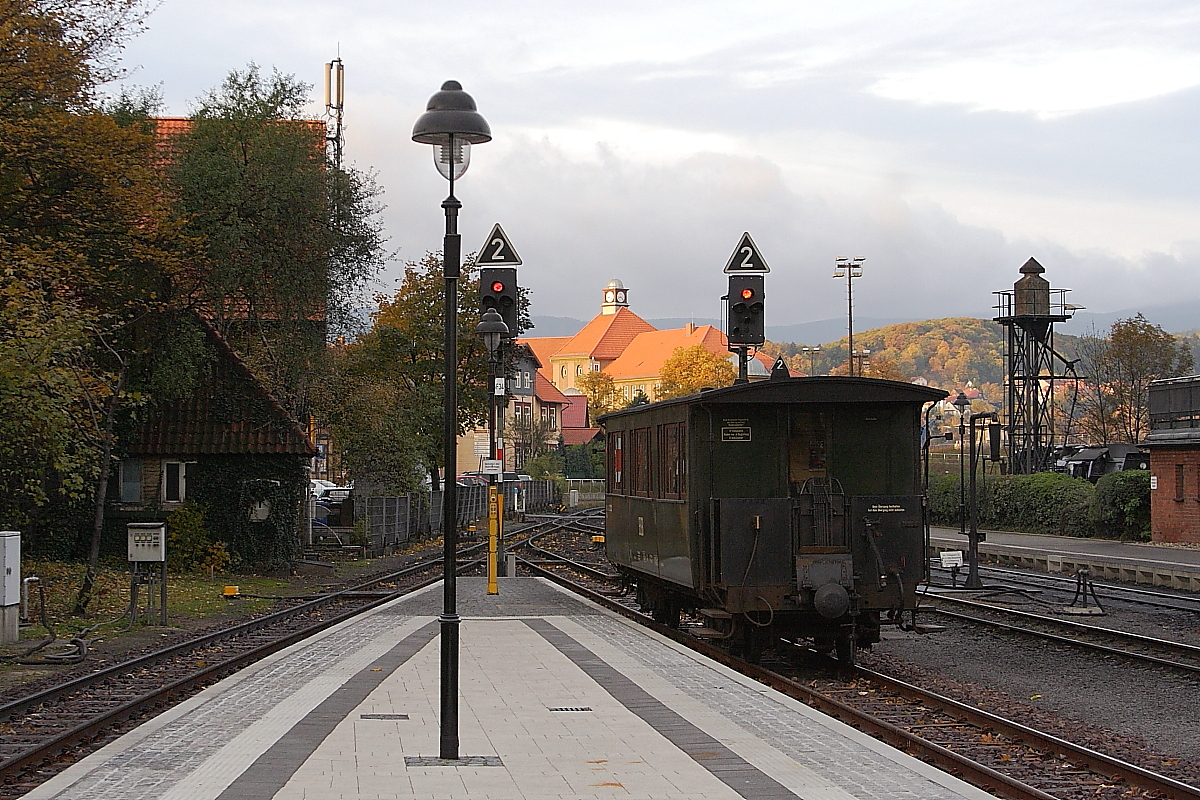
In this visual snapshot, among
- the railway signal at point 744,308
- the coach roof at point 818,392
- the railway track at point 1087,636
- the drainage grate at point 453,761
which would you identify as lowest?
the railway track at point 1087,636

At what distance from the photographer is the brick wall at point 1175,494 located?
122 feet

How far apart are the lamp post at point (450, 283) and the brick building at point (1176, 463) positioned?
31.9 meters

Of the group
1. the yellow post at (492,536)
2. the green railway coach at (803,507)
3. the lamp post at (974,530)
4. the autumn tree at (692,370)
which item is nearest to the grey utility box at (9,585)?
the yellow post at (492,536)

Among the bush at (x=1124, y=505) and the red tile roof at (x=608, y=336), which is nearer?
the bush at (x=1124, y=505)

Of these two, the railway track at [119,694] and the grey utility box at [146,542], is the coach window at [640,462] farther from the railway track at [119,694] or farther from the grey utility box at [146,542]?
the grey utility box at [146,542]

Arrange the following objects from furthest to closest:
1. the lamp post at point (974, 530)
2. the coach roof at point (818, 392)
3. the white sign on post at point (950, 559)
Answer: the lamp post at point (974, 530) → the white sign on post at point (950, 559) → the coach roof at point (818, 392)

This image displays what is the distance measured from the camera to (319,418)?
125 feet

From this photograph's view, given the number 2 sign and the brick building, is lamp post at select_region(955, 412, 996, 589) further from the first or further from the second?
the brick building

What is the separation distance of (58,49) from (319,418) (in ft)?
55.9

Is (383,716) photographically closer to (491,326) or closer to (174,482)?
(491,326)

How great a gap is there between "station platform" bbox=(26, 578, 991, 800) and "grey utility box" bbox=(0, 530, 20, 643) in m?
4.13

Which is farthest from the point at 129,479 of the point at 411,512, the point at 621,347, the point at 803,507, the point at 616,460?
the point at 621,347

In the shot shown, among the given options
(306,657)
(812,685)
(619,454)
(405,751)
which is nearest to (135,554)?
(306,657)

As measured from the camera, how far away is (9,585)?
16.6m
